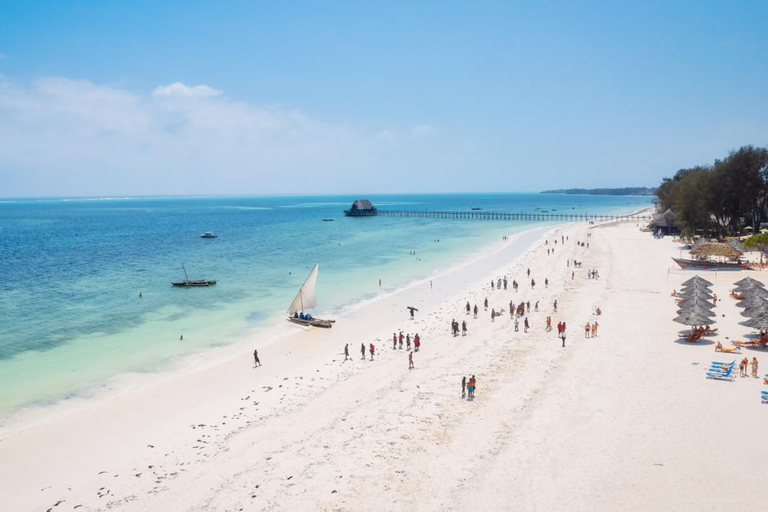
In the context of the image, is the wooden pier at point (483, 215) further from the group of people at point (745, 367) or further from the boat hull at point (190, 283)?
the group of people at point (745, 367)

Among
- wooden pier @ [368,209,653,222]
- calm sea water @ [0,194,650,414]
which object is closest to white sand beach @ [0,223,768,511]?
calm sea water @ [0,194,650,414]

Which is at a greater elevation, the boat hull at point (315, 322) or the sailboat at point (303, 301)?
the sailboat at point (303, 301)

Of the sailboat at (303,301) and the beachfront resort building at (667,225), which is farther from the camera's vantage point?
the beachfront resort building at (667,225)

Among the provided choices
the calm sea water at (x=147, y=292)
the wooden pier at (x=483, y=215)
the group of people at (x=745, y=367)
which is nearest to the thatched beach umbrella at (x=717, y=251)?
the group of people at (x=745, y=367)

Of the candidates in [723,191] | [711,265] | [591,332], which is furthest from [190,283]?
[723,191]

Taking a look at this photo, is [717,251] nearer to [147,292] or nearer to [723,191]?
[723,191]

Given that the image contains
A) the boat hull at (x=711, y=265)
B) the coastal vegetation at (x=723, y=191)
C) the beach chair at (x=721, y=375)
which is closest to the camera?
the beach chair at (x=721, y=375)
